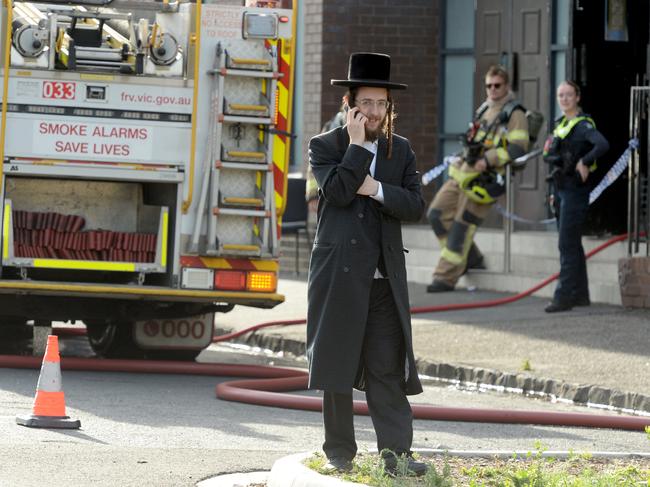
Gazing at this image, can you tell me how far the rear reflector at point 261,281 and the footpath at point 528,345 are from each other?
1679 mm

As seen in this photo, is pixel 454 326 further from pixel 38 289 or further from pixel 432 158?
pixel 432 158

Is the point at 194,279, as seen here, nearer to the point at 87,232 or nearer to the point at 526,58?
the point at 87,232

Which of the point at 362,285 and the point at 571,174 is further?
the point at 571,174

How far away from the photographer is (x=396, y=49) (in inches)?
797

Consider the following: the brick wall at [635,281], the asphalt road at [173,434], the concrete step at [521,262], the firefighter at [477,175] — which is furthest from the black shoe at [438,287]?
the asphalt road at [173,434]

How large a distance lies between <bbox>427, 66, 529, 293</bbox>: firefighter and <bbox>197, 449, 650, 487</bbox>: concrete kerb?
822cm

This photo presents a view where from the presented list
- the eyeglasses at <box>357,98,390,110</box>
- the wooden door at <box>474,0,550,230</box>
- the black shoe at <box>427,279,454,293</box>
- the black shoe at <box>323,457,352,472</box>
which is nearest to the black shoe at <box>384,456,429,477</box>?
the black shoe at <box>323,457,352,472</box>

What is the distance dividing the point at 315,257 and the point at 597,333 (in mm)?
6764

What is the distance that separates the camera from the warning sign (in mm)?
11938

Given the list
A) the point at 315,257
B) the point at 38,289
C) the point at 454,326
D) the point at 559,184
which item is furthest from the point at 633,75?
the point at 315,257

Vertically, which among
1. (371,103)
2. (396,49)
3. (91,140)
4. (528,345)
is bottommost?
(528,345)

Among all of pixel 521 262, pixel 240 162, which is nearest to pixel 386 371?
pixel 240 162

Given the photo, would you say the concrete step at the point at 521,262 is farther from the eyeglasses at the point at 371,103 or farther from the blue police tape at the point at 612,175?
the eyeglasses at the point at 371,103

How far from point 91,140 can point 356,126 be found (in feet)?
15.7
